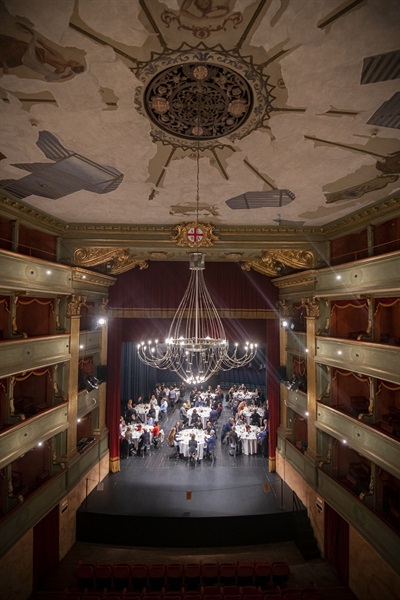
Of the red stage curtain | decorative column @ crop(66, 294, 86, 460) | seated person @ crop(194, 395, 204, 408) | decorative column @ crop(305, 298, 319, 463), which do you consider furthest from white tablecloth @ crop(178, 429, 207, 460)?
decorative column @ crop(66, 294, 86, 460)

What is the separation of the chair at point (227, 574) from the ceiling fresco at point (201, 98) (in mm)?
7745

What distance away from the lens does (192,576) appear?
6965 millimetres

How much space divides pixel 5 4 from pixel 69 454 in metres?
8.54

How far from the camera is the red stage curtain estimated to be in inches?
Result: 420

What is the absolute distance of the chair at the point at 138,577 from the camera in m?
6.94

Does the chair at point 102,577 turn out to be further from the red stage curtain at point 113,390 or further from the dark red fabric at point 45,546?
the red stage curtain at point 113,390

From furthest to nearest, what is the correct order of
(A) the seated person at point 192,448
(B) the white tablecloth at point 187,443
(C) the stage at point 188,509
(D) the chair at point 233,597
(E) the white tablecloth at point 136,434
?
1. (E) the white tablecloth at point 136,434
2. (B) the white tablecloth at point 187,443
3. (A) the seated person at point 192,448
4. (C) the stage at point 188,509
5. (D) the chair at point 233,597

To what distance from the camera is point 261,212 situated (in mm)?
6973

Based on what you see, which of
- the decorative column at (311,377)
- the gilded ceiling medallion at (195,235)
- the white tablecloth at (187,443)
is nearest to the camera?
the gilded ceiling medallion at (195,235)

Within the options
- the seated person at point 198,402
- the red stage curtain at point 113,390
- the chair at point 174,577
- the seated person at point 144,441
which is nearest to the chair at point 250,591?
the chair at point 174,577

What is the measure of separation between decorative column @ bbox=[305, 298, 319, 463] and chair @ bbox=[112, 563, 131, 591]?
491 cm

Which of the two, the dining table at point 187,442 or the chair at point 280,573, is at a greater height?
the dining table at point 187,442

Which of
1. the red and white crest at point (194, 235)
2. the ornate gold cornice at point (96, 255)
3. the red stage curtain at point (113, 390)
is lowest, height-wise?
the red stage curtain at point (113, 390)

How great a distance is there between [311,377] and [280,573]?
4.29 m
